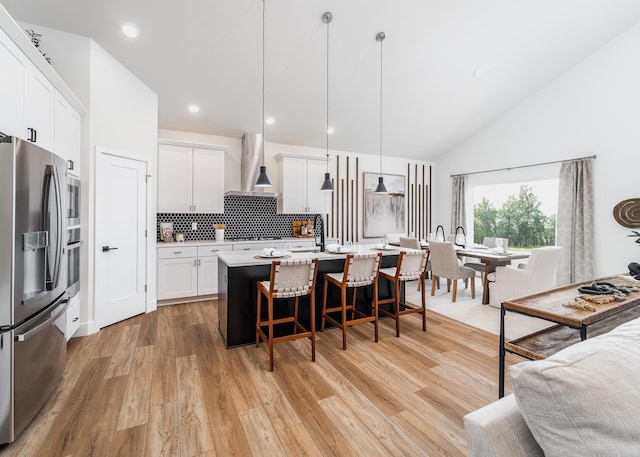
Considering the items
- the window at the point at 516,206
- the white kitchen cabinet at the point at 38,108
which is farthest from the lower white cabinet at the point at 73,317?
the window at the point at 516,206

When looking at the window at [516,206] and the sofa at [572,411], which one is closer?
the sofa at [572,411]

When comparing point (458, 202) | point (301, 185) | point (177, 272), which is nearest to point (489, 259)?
point (458, 202)

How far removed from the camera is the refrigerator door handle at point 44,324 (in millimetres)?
1712

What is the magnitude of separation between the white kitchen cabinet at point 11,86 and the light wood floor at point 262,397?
73.3 inches

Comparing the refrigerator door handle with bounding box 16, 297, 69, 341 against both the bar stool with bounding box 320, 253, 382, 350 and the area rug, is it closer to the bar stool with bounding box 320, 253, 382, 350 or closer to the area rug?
the bar stool with bounding box 320, 253, 382, 350

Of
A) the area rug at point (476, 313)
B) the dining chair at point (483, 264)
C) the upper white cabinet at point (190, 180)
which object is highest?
the upper white cabinet at point (190, 180)

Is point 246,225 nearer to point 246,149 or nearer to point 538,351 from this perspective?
point 246,149

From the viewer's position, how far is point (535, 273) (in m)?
3.87

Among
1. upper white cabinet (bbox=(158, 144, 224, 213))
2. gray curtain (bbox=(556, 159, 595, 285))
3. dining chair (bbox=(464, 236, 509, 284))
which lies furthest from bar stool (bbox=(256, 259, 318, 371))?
gray curtain (bbox=(556, 159, 595, 285))

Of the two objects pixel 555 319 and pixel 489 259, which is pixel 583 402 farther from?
pixel 489 259

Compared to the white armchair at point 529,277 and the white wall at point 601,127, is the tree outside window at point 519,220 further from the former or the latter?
the white armchair at point 529,277

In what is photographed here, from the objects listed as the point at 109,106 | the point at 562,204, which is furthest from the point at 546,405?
the point at 562,204

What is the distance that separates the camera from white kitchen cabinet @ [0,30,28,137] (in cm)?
184

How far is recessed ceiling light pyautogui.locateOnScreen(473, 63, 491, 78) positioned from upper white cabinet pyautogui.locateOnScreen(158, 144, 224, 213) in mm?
4214
